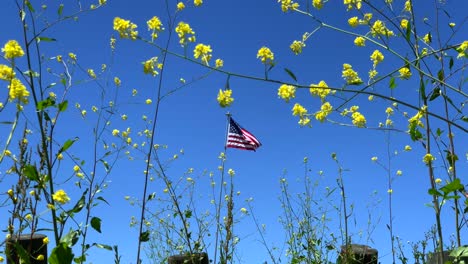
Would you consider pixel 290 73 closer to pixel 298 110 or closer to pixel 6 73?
pixel 298 110

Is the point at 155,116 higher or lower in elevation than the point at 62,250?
higher

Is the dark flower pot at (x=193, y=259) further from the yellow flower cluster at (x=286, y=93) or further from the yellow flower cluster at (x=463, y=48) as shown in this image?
the yellow flower cluster at (x=463, y=48)

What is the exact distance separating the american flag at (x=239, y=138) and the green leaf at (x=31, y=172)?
469 centimetres

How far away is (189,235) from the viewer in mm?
4160

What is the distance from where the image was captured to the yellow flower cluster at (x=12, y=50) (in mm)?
2412

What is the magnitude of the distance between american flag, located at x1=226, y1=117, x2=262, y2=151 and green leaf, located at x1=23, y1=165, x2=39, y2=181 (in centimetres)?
469

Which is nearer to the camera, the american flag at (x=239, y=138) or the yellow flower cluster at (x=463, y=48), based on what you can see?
the yellow flower cluster at (x=463, y=48)

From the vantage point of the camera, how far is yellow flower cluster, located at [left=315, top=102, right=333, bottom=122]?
107 inches

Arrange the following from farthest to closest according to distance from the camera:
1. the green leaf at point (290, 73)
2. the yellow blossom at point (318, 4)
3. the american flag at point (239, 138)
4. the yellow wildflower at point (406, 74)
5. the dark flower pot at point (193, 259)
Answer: the american flag at point (239, 138) < the dark flower pot at point (193, 259) < the yellow blossom at point (318, 4) < the yellow wildflower at point (406, 74) < the green leaf at point (290, 73)

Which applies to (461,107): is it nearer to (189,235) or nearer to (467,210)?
(467,210)

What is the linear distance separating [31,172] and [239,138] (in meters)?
4.89

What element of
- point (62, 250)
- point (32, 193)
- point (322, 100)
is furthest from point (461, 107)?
point (32, 193)

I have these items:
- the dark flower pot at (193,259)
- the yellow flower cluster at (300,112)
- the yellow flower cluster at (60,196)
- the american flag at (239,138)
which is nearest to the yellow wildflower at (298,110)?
the yellow flower cluster at (300,112)

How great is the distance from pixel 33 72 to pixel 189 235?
2.04 m
